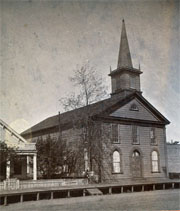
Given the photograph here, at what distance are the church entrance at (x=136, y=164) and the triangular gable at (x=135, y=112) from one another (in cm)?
297

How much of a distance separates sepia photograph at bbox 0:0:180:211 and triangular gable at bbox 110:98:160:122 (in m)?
0.08

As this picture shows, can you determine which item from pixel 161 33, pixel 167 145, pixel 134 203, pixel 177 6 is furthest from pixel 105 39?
pixel 167 145

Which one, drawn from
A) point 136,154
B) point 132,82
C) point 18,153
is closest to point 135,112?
point 132,82

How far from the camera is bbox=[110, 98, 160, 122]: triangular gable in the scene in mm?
27125

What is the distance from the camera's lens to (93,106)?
25953mm

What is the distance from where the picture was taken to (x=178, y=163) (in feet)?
103

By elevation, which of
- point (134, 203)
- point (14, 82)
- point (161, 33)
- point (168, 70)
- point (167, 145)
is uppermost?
point (161, 33)

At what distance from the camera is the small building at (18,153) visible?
21.3 meters

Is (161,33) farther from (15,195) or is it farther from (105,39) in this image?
(15,195)

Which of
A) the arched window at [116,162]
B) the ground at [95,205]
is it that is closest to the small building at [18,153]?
the ground at [95,205]

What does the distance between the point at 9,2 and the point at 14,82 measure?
3.29 m

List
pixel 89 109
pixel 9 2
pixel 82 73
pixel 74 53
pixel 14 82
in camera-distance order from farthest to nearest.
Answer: pixel 89 109 < pixel 82 73 < pixel 74 53 < pixel 14 82 < pixel 9 2

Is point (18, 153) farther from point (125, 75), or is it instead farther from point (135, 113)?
point (125, 75)

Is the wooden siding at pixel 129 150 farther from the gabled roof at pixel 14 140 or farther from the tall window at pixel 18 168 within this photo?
the tall window at pixel 18 168
